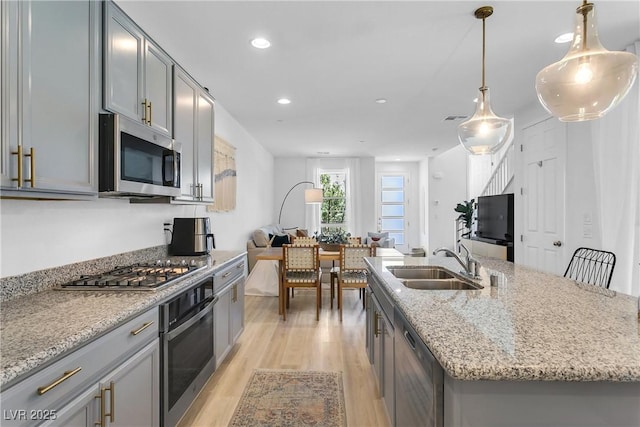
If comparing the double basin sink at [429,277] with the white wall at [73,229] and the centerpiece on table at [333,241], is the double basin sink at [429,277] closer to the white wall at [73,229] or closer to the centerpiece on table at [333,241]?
the white wall at [73,229]

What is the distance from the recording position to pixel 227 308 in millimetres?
2830

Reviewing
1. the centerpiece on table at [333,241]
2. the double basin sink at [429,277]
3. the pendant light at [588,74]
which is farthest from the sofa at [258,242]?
the pendant light at [588,74]

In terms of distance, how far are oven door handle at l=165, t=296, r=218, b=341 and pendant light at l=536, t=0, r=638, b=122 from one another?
2.27m

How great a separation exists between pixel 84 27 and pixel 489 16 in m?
2.40

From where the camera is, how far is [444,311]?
1.36 m

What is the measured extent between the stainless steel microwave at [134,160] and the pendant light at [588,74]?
6.99 ft

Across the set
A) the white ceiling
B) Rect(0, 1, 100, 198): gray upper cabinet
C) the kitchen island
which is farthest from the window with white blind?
Rect(0, 1, 100, 198): gray upper cabinet

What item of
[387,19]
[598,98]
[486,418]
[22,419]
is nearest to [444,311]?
[486,418]

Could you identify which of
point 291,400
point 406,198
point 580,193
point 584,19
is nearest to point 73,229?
point 291,400

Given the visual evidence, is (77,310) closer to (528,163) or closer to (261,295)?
(261,295)

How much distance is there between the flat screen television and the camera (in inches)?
205

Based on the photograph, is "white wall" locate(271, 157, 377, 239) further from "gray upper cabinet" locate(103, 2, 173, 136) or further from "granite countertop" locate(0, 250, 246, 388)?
"granite countertop" locate(0, 250, 246, 388)

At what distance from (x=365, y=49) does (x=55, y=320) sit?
2.65 metres

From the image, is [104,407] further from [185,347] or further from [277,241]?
[277,241]
